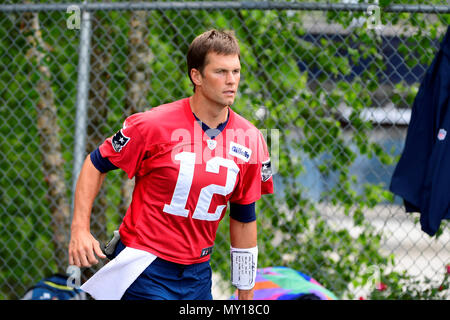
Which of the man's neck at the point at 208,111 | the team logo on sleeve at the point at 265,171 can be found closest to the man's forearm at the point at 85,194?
the man's neck at the point at 208,111

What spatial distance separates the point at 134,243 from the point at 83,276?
6.35ft

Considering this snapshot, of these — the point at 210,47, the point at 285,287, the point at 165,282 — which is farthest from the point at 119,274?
the point at 285,287

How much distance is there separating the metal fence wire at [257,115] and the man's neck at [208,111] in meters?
1.67

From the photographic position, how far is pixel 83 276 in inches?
171

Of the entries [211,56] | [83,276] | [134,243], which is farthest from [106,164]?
[83,276]

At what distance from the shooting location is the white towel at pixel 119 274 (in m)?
2.56

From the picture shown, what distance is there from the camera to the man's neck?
262cm

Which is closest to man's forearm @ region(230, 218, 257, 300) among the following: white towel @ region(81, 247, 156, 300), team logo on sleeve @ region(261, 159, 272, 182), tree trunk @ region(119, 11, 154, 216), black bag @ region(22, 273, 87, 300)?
team logo on sleeve @ region(261, 159, 272, 182)

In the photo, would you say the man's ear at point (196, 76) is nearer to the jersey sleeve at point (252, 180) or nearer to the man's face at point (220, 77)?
the man's face at point (220, 77)

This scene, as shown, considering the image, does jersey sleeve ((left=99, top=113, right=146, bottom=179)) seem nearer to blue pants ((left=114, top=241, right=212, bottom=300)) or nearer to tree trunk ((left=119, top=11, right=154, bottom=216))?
blue pants ((left=114, top=241, right=212, bottom=300))

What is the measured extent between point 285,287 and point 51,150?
7.40 feet

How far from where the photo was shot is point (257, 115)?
441cm
